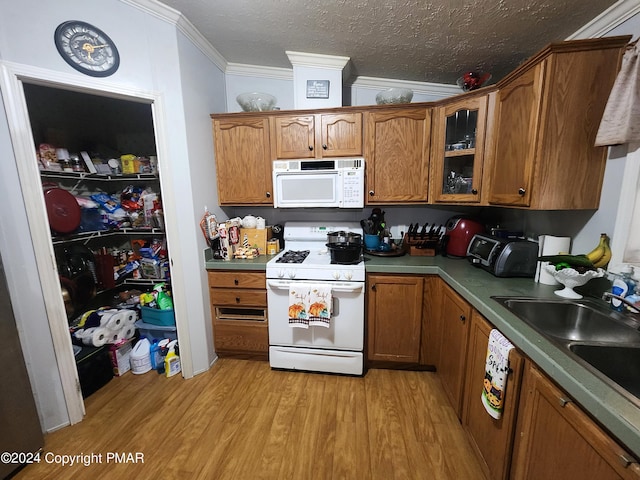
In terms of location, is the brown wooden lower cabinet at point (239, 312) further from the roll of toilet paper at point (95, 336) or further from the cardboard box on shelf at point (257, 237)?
the roll of toilet paper at point (95, 336)

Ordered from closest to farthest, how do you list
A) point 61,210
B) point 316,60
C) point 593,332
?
1. point 593,332
2. point 61,210
3. point 316,60

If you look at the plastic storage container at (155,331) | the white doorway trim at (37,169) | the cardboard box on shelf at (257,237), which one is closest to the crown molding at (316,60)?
the white doorway trim at (37,169)

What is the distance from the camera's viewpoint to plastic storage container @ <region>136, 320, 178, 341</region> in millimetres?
2200

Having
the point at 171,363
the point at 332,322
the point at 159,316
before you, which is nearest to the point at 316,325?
the point at 332,322

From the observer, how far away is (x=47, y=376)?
59.6 inches

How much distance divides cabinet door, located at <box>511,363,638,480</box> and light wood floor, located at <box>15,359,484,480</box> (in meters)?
0.54

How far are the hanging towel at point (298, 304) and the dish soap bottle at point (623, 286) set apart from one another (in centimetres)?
163

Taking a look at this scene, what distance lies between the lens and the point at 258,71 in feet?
7.87

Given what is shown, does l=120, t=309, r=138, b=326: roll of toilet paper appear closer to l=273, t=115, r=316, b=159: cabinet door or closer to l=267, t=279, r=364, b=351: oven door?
l=267, t=279, r=364, b=351: oven door

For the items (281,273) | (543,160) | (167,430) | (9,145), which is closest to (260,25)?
(9,145)

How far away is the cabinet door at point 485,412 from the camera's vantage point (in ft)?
3.43

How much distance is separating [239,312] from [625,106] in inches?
103

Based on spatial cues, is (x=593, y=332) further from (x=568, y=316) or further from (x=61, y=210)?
(x=61, y=210)

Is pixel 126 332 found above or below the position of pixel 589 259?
below
